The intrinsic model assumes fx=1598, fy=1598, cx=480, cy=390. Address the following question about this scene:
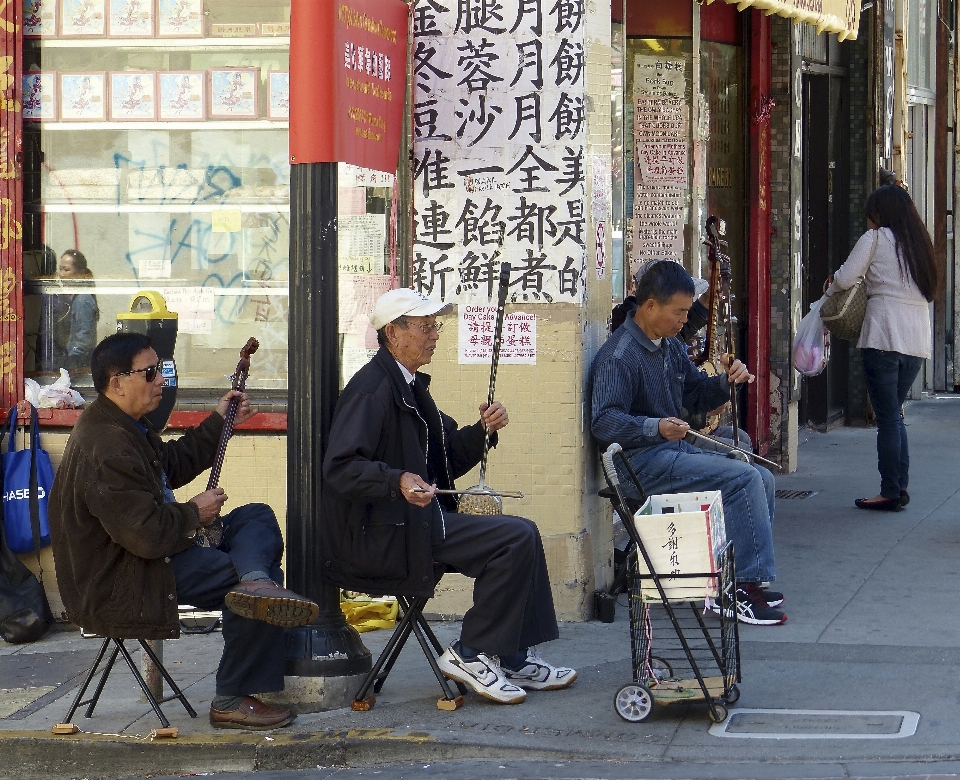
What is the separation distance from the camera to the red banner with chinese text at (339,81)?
218 inches

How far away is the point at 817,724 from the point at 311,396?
6.83ft

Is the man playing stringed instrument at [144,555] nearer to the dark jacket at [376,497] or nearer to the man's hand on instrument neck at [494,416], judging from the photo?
the dark jacket at [376,497]

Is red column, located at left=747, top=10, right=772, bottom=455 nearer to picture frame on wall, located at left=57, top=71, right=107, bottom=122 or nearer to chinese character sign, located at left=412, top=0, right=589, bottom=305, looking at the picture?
chinese character sign, located at left=412, top=0, right=589, bottom=305

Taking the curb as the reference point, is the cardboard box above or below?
above

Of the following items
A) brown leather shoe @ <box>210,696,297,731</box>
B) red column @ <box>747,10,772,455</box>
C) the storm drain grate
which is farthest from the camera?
red column @ <box>747,10,772,455</box>

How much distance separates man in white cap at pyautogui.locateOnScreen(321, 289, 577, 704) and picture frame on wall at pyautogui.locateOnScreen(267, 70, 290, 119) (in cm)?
181

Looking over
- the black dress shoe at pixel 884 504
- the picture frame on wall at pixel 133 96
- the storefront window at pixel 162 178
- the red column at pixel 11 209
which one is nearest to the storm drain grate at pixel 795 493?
the black dress shoe at pixel 884 504

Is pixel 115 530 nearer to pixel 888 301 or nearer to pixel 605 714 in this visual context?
pixel 605 714

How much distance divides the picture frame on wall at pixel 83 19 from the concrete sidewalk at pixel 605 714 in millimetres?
2719

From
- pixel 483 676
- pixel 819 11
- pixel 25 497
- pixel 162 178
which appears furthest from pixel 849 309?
pixel 25 497

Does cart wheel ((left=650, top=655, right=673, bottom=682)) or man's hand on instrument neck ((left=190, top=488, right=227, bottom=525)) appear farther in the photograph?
cart wheel ((left=650, top=655, right=673, bottom=682))

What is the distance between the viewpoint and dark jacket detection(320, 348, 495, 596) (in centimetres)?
548

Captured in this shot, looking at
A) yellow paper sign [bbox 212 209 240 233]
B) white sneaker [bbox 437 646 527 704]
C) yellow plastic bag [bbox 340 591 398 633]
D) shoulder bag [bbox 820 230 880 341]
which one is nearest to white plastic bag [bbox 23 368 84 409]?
yellow paper sign [bbox 212 209 240 233]

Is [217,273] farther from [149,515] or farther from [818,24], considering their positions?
[818,24]
